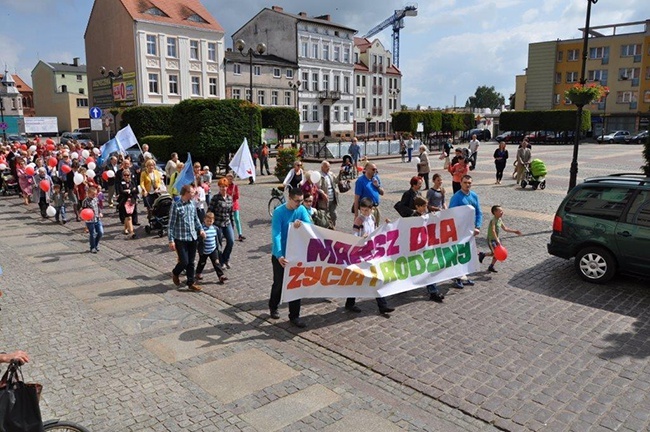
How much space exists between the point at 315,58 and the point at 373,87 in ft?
47.4

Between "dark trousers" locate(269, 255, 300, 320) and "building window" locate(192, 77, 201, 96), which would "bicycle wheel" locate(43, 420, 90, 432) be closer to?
"dark trousers" locate(269, 255, 300, 320)

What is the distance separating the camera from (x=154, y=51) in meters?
51.7

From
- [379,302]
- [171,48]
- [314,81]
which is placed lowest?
[379,302]

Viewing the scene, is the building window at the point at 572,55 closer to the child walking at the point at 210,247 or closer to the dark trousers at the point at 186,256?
the child walking at the point at 210,247

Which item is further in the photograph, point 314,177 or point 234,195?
point 234,195

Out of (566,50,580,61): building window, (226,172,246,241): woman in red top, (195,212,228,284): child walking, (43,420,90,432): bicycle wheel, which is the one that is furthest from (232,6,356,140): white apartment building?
(43,420,90,432): bicycle wheel

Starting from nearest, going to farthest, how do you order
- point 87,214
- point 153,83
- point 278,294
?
point 278,294 → point 87,214 → point 153,83

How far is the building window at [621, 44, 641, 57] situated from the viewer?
65706 millimetres

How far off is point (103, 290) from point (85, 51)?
5950cm

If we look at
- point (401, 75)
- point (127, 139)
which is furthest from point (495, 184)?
point (401, 75)

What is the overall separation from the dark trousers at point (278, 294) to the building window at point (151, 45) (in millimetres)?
49499

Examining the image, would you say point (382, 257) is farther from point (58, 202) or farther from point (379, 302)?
point (58, 202)

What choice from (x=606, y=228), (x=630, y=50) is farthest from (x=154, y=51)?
(x=630, y=50)

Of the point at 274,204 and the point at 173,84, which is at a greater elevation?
the point at 173,84
